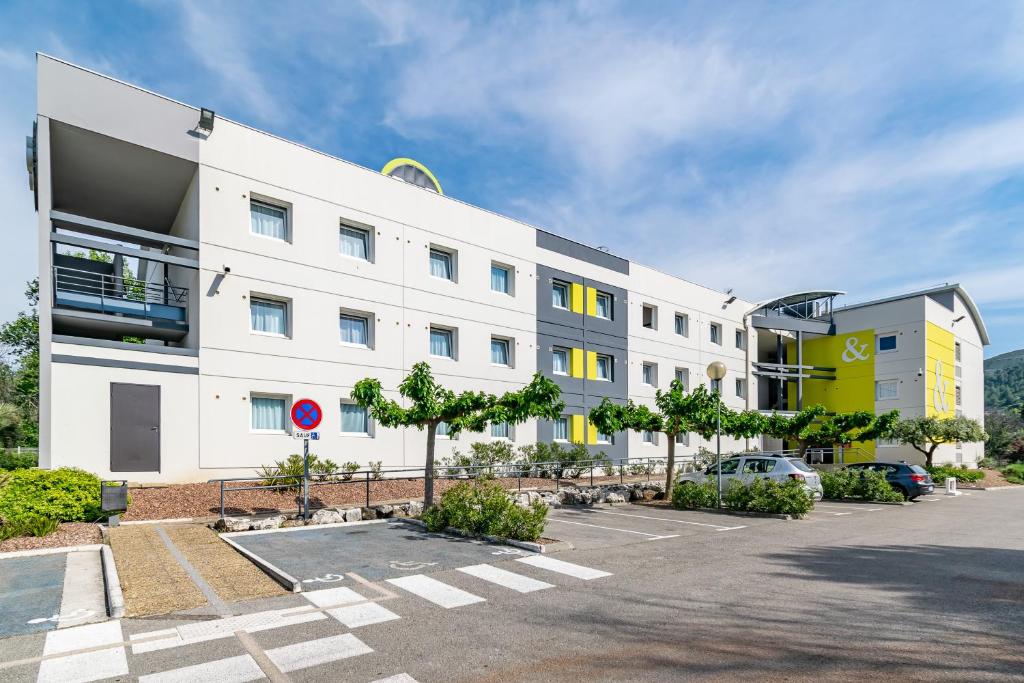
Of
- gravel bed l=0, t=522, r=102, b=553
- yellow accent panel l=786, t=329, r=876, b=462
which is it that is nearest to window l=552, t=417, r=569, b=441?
gravel bed l=0, t=522, r=102, b=553

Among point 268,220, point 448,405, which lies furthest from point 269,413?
point 448,405

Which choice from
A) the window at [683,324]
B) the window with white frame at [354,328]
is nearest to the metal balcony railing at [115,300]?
the window with white frame at [354,328]

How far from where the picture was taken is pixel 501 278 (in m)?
25.4

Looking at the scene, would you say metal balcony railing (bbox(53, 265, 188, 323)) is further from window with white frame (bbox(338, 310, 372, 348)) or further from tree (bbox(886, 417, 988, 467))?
tree (bbox(886, 417, 988, 467))

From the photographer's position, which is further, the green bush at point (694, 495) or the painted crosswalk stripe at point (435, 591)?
the green bush at point (694, 495)

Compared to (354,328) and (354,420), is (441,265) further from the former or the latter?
(354,420)

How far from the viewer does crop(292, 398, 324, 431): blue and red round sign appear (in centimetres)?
1262

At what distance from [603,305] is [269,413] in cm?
1707

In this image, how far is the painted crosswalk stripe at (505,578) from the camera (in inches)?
316

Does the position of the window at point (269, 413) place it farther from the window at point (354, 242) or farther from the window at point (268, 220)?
the window at point (354, 242)

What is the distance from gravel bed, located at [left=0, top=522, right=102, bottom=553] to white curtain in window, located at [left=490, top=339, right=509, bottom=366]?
603 inches

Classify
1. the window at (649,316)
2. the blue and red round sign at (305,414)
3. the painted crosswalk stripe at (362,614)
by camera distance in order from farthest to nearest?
the window at (649,316) < the blue and red round sign at (305,414) < the painted crosswalk stripe at (362,614)

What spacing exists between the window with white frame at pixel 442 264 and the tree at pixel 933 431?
76.3 ft

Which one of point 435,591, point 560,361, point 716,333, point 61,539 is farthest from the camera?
point 716,333
